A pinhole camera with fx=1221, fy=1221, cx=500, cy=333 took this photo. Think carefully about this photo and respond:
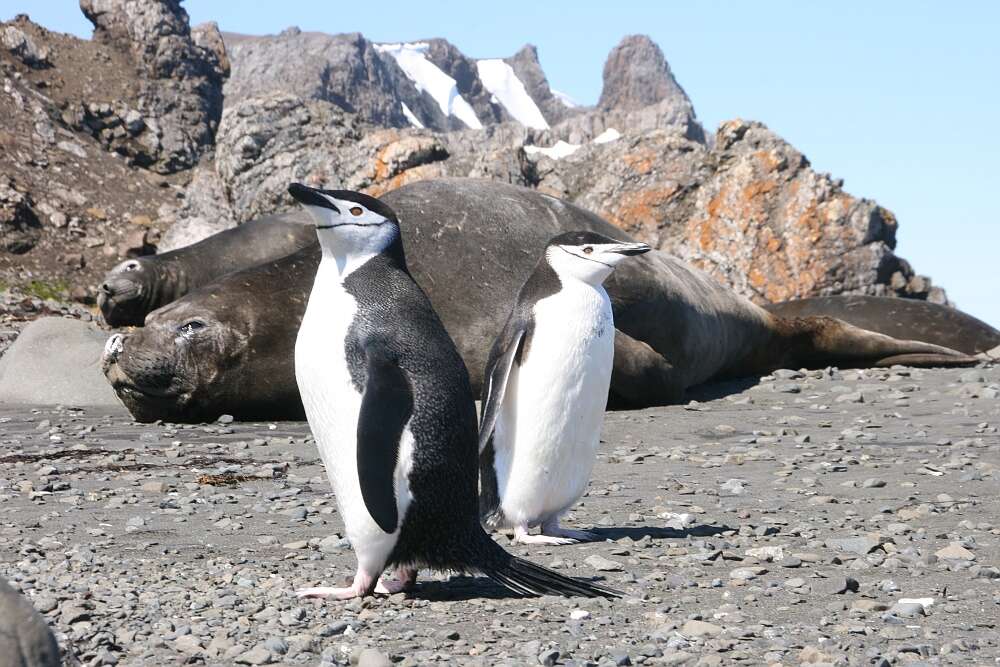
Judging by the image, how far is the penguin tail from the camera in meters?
3.73

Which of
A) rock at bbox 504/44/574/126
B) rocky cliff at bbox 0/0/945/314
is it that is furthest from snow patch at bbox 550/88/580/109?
rocky cliff at bbox 0/0/945/314

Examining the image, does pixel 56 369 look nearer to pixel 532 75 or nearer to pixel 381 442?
pixel 381 442

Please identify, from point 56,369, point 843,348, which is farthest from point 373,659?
point 56,369

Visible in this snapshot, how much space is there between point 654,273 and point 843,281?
17.2 feet

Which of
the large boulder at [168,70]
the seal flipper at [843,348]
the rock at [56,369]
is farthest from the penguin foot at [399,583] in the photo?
the large boulder at [168,70]

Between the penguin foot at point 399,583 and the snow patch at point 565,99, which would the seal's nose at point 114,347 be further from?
the snow patch at point 565,99

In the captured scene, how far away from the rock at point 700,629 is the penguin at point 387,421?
430 millimetres

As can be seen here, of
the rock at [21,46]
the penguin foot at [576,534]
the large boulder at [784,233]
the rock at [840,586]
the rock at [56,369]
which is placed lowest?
the rock at [56,369]

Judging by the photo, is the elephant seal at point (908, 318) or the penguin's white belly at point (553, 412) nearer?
the penguin's white belly at point (553, 412)

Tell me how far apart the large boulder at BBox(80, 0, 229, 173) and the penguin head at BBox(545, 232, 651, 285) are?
18942mm

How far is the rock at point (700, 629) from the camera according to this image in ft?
10.7

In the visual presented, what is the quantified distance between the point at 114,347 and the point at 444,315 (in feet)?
7.98

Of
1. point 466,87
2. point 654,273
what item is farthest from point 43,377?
point 466,87

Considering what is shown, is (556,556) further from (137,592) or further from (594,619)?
(137,592)
